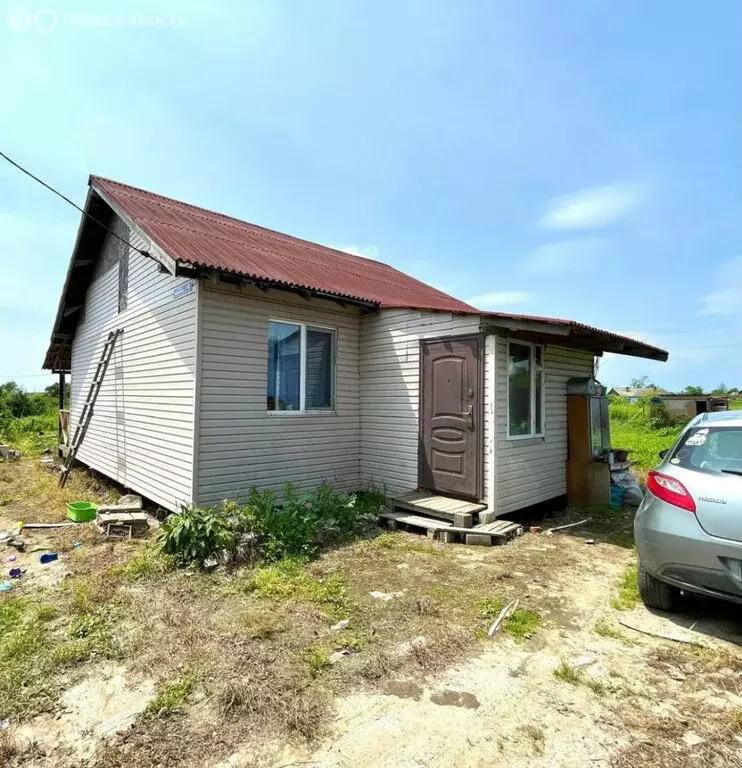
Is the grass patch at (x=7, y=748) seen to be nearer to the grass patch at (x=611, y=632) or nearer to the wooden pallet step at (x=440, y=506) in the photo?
the grass patch at (x=611, y=632)

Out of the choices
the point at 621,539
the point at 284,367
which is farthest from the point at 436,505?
the point at 284,367

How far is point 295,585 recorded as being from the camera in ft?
14.2

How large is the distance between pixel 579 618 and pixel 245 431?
4.62m

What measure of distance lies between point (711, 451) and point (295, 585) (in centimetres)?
380

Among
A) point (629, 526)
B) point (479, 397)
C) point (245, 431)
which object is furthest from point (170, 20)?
point (629, 526)

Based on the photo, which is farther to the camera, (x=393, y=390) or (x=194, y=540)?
(x=393, y=390)

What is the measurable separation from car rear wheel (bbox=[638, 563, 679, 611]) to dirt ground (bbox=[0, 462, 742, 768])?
0.14 metres

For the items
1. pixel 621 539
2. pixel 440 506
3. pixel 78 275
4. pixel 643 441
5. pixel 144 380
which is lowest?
pixel 621 539

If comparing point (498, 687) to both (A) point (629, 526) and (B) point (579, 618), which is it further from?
(A) point (629, 526)

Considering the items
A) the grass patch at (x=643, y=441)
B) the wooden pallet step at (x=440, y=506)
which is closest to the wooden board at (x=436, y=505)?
the wooden pallet step at (x=440, y=506)

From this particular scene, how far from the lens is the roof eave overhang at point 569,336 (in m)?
5.97

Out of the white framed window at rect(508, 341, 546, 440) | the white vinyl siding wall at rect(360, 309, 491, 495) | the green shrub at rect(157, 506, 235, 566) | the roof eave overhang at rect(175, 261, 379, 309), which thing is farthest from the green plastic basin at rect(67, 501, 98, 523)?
the white framed window at rect(508, 341, 546, 440)

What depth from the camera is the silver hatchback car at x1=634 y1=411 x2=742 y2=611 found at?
3039mm

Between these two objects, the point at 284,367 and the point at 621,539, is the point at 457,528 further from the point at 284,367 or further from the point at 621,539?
the point at 284,367
